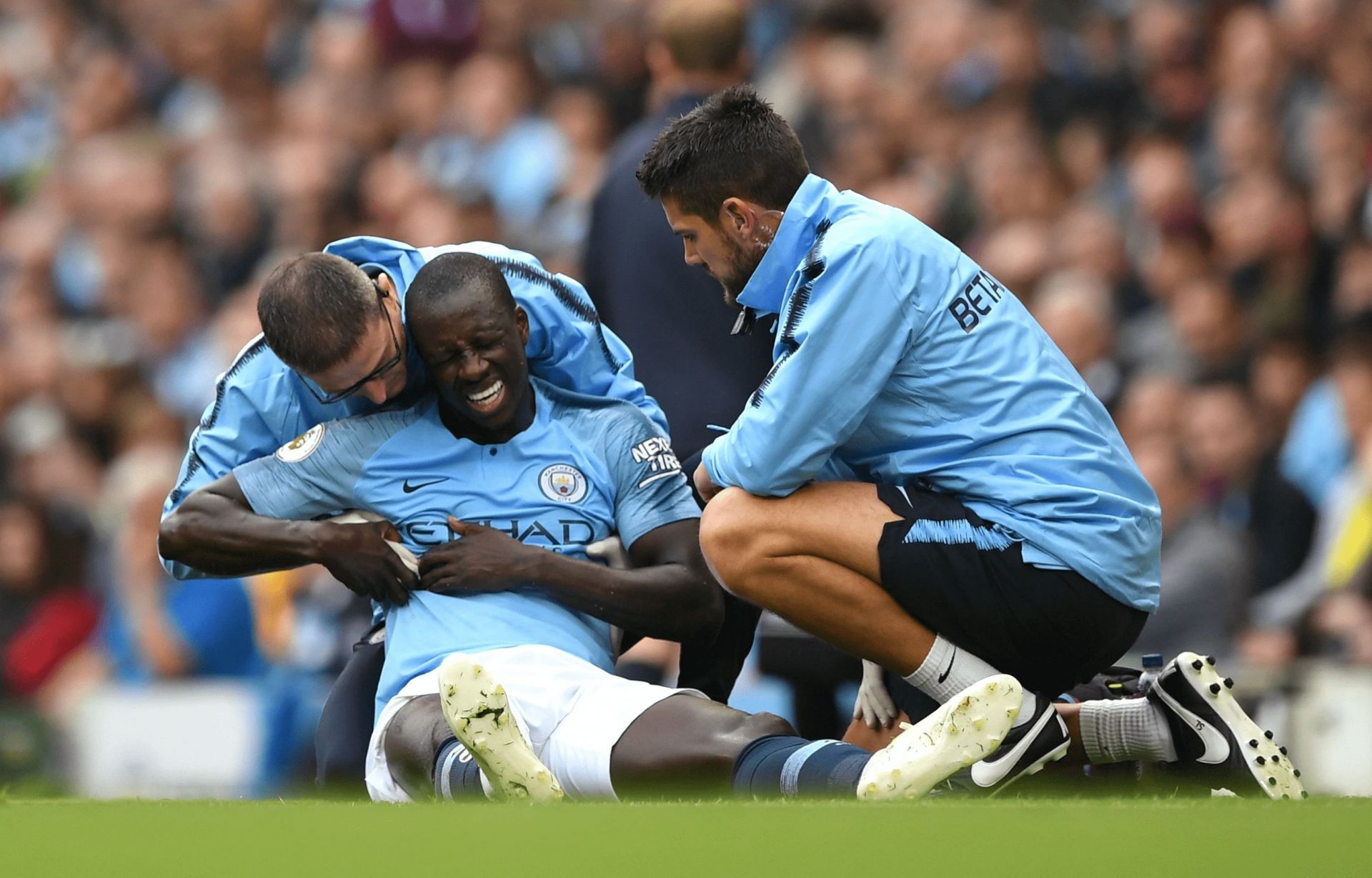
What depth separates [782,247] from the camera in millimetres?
4184

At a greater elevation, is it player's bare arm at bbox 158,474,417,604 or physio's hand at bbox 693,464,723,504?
physio's hand at bbox 693,464,723,504

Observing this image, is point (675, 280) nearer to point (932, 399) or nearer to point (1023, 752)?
point (932, 399)

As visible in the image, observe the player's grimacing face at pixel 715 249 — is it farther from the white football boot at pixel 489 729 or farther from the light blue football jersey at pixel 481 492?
the white football boot at pixel 489 729

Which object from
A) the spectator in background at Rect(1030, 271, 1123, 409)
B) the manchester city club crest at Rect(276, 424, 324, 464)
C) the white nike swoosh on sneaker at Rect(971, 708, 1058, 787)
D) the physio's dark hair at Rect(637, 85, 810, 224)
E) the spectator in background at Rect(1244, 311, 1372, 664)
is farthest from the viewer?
the spectator in background at Rect(1030, 271, 1123, 409)

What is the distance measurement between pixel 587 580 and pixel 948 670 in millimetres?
852

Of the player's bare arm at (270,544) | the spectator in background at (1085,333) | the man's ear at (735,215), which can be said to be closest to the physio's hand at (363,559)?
the player's bare arm at (270,544)

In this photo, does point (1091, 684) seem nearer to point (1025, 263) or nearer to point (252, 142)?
point (1025, 263)

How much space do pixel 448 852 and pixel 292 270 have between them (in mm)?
2020

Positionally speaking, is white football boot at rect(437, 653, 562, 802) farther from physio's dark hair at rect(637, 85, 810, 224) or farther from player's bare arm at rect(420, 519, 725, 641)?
physio's dark hair at rect(637, 85, 810, 224)

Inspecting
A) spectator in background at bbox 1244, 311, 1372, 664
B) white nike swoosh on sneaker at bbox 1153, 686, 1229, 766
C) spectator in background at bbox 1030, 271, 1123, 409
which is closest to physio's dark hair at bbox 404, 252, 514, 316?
white nike swoosh on sneaker at bbox 1153, 686, 1229, 766

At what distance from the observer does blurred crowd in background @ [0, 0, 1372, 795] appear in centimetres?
728

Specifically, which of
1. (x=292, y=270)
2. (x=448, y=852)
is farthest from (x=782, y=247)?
(x=448, y=852)

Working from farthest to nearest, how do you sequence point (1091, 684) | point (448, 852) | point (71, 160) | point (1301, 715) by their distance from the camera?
point (71, 160)
point (1301, 715)
point (1091, 684)
point (448, 852)

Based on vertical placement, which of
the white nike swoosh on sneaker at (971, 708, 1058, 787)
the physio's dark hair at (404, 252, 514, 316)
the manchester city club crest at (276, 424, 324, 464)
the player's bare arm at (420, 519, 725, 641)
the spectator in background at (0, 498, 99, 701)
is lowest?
the spectator in background at (0, 498, 99, 701)
